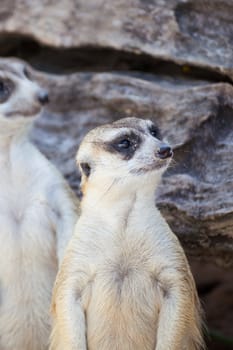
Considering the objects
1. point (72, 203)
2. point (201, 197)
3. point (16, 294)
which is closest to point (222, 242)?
point (201, 197)

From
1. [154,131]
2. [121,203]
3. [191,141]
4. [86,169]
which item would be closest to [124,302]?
[121,203]

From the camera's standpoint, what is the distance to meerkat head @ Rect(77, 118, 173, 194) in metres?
4.02

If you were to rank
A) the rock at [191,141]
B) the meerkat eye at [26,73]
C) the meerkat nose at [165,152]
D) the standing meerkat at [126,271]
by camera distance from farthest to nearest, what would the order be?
the meerkat eye at [26,73]
the rock at [191,141]
the standing meerkat at [126,271]
the meerkat nose at [165,152]

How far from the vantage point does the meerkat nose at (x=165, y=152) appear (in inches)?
157

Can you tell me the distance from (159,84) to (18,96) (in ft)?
2.87

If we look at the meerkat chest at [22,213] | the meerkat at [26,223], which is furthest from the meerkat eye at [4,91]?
the meerkat chest at [22,213]

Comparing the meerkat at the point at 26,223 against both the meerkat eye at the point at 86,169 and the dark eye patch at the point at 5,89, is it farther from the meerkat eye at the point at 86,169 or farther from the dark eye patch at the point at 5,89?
the meerkat eye at the point at 86,169

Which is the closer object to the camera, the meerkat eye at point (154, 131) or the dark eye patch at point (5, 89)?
Result: the meerkat eye at point (154, 131)

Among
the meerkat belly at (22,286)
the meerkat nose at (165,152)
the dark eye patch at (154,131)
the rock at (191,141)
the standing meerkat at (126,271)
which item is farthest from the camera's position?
the rock at (191,141)

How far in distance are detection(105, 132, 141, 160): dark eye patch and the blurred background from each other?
2.82ft

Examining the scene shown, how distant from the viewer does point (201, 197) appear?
16.0 feet

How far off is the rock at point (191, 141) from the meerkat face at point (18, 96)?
62 cm

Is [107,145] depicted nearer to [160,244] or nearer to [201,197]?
[160,244]

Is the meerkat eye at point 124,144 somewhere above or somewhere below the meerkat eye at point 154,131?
above
